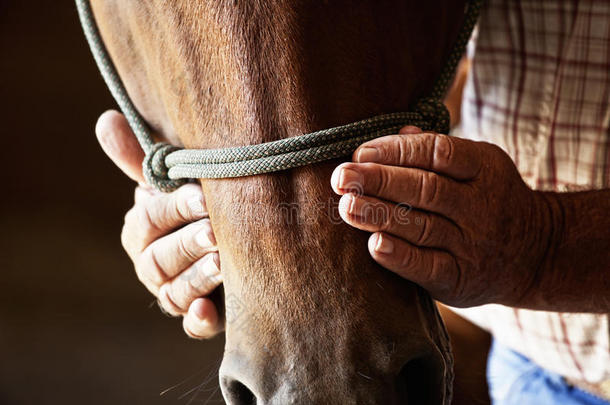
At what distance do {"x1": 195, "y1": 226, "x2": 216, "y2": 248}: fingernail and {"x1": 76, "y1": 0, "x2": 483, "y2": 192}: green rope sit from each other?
6 cm

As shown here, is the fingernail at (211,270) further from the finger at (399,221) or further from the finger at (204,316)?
the finger at (399,221)

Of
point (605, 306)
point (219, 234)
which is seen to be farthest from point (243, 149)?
point (605, 306)

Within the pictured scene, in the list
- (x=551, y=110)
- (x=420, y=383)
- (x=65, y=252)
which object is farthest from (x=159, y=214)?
(x=65, y=252)

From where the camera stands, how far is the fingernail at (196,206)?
68cm

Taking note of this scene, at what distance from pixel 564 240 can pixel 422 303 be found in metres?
0.22

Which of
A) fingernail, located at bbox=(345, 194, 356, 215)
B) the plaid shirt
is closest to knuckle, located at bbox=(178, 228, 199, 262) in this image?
fingernail, located at bbox=(345, 194, 356, 215)

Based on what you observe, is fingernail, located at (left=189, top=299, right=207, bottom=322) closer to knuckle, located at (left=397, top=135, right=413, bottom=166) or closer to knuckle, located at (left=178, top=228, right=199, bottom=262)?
knuckle, located at (left=178, top=228, right=199, bottom=262)

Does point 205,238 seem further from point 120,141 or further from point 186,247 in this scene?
point 120,141

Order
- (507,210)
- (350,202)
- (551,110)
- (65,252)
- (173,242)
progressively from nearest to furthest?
(350,202) → (507,210) → (173,242) → (551,110) → (65,252)

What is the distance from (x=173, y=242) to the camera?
796mm

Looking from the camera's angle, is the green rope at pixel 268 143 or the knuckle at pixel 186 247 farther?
the knuckle at pixel 186 247

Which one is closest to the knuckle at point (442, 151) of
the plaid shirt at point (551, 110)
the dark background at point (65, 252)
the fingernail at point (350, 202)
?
the fingernail at point (350, 202)

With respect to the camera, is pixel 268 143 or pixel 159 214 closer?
pixel 268 143

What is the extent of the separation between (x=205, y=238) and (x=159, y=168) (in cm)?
9
